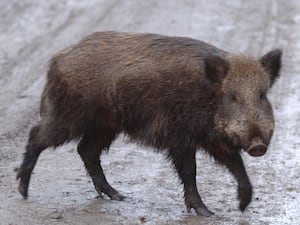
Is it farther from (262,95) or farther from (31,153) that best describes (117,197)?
(262,95)

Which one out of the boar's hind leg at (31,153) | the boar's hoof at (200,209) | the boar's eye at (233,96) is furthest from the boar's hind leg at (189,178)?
the boar's hind leg at (31,153)

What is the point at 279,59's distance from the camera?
23.6 ft

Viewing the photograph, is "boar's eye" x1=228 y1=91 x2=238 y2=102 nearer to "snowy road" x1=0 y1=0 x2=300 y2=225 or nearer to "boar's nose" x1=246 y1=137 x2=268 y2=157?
"boar's nose" x1=246 y1=137 x2=268 y2=157

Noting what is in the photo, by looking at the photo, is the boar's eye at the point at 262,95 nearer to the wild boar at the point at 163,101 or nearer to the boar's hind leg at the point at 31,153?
the wild boar at the point at 163,101

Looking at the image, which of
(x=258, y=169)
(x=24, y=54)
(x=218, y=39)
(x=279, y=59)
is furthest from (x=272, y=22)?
(x=279, y=59)

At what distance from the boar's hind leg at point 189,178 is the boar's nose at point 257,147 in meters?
0.77

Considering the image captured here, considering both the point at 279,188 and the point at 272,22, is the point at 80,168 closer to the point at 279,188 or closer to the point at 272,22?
the point at 279,188

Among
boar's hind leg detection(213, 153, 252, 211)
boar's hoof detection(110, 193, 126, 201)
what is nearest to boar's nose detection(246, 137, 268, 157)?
boar's hind leg detection(213, 153, 252, 211)

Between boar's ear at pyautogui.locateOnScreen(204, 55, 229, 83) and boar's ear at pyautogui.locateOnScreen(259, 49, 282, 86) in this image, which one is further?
boar's ear at pyautogui.locateOnScreen(259, 49, 282, 86)

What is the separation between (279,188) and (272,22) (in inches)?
305

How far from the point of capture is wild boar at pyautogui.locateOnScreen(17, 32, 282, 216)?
6891 millimetres

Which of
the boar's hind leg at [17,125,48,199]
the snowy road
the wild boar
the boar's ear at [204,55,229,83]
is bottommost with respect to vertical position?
the snowy road

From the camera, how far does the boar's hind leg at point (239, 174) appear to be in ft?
23.2

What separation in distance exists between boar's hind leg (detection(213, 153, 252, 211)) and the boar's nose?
0.58m
